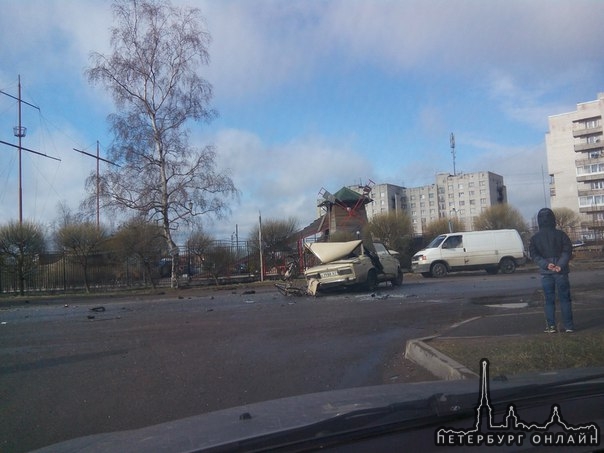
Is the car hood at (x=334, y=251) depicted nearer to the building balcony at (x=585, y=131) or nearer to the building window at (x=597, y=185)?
the building window at (x=597, y=185)

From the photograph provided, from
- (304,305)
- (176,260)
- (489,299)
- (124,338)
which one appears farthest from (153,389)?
(176,260)

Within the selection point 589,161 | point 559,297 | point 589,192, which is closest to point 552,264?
point 559,297

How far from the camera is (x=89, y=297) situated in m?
25.5

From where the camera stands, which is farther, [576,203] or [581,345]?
[576,203]

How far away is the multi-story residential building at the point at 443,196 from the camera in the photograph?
112 meters

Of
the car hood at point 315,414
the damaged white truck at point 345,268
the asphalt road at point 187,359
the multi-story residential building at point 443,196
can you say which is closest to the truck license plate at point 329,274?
the damaged white truck at point 345,268

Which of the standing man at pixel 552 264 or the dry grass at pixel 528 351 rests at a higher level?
the standing man at pixel 552 264

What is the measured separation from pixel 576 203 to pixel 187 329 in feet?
289

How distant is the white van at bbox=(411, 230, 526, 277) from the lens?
88.5ft

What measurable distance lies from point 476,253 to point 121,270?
63.0 feet

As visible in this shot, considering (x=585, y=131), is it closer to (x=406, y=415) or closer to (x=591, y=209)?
(x=591, y=209)

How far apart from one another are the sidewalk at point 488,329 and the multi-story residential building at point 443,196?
9525cm

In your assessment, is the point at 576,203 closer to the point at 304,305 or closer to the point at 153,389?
the point at 304,305

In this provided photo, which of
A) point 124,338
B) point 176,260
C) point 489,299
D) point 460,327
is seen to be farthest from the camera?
point 176,260
